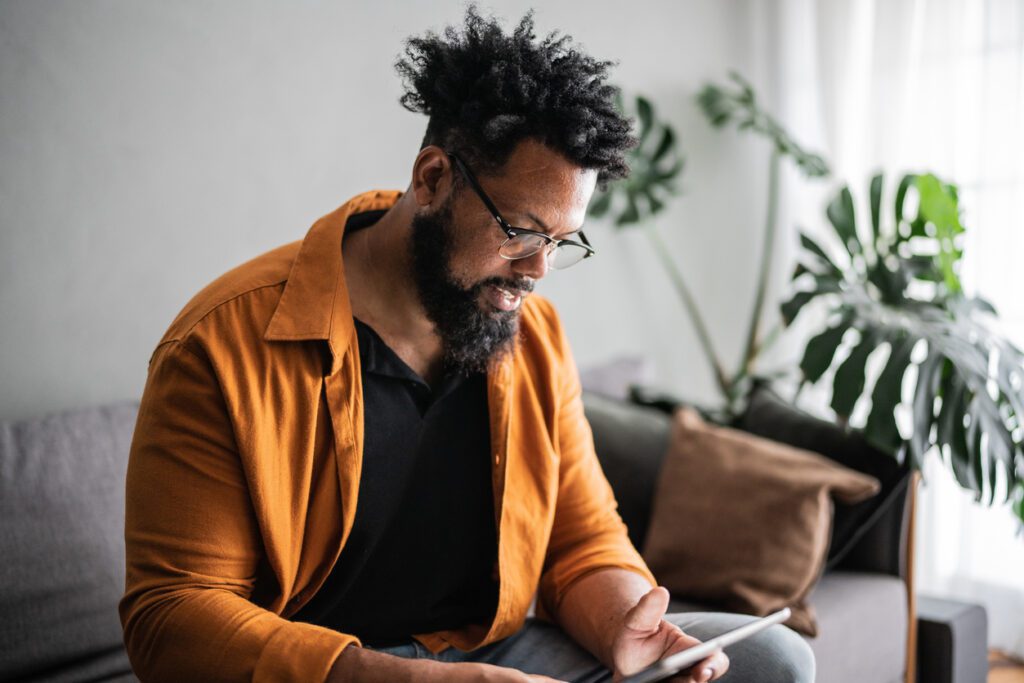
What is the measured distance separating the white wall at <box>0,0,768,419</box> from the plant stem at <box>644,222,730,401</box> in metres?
0.77

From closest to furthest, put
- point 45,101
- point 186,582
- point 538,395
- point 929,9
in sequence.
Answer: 1. point 186,582
2. point 538,395
3. point 45,101
4. point 929,9

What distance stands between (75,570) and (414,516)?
59 cm

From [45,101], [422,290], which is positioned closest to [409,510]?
[422,290]

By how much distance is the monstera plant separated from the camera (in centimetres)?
265

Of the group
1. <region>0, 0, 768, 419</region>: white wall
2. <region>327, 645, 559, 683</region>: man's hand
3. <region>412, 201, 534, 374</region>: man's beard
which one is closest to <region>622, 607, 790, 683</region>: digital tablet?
<region>327, 645, 559, 683</region>: man's hand

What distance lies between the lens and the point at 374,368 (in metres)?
Answer: 1.29

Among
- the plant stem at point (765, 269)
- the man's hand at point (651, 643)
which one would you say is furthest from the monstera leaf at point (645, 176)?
the man's hand at point (651, 643)

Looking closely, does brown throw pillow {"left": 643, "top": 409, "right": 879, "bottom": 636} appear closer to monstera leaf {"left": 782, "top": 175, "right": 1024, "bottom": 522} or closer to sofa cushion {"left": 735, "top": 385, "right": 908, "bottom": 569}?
sofa cushion {"left": 735, "top": 385, "right": 908, "bottom": 569}

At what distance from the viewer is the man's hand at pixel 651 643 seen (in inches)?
45.7

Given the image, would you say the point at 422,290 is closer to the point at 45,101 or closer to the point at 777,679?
the point at 777,679

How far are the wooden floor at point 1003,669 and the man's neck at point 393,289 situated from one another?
1852 millimetres

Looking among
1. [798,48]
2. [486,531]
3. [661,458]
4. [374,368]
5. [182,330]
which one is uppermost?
[798,48]

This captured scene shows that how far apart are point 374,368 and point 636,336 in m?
1.68

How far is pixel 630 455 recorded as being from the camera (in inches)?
82.0
